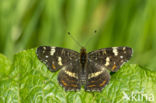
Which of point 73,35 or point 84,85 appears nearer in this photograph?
point 84,85

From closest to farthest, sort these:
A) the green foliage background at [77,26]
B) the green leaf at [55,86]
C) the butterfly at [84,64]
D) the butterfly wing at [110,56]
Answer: the green leaf at [55,86], the butterfly at [84,64], the butterfly wing at [110,56], the green foliage background at [77,26]

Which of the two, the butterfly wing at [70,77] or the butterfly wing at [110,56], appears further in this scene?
the butterfly wing at [110,56]

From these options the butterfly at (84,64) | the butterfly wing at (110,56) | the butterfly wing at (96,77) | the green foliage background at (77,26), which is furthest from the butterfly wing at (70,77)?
the green foliage background at (77,26)

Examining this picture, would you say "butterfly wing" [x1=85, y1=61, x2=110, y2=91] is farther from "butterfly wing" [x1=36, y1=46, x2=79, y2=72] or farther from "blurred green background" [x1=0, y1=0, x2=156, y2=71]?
"blurred green background" [x1=0, y1=0, x2=156, y2=71]

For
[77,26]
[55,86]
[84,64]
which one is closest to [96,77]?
[84,64]

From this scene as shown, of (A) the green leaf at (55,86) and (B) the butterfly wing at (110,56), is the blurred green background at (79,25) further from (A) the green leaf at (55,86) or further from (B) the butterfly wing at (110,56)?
(A) the green leaf at (55,86)

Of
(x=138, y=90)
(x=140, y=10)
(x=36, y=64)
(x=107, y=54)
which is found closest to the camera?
(x=138, y=90)

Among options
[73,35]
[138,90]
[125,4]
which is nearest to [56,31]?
[73,35]

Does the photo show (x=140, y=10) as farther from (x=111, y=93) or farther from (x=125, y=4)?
(x=111, y=93)
